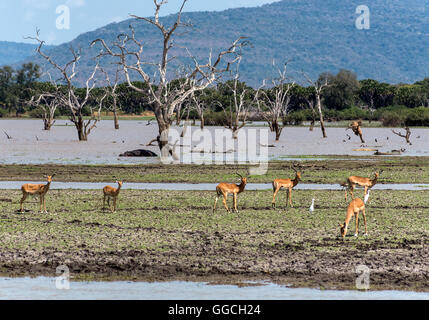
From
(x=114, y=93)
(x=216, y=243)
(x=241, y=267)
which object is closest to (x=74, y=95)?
(x=114, y=93)

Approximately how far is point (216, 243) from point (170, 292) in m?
3.43

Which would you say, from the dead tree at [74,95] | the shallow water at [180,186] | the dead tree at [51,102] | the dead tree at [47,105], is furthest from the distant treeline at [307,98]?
the shallow water at [180,186]

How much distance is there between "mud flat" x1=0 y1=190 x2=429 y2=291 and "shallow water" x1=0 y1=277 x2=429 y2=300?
0.34 m

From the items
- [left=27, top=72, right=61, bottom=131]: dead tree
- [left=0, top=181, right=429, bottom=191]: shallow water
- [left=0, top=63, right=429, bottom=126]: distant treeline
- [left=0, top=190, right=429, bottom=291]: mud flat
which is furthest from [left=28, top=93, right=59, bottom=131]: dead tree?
[left=0, top=190, right=429, bottom=291]: mud flat

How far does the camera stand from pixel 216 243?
15094 millimetres

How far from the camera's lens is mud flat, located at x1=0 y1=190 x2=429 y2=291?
1280cm

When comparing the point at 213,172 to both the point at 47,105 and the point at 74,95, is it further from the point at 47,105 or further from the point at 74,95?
the point at 47,105

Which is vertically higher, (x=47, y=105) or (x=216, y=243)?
(x=47, y=105)

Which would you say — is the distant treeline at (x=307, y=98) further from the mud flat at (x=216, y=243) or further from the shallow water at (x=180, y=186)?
the mud flat at (x=216, y=243)

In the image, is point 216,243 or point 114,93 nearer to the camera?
point 216,243

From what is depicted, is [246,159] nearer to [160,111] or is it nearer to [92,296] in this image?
[160,111]

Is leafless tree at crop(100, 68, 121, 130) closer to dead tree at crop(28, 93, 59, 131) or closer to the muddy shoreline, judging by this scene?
dead tree at crop(28, 93, 59, 131)

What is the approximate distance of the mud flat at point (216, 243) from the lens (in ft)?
42.0
